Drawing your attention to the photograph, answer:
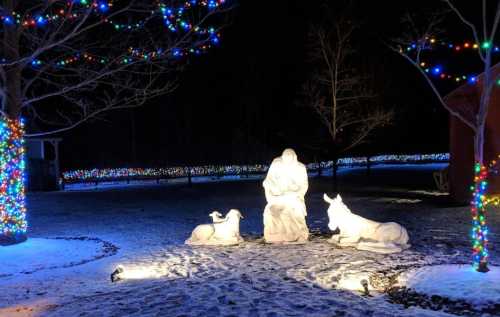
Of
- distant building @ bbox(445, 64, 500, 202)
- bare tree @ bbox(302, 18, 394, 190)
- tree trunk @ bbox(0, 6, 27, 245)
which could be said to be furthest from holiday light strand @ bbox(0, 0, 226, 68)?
bare tree @ bbox(302, 18, 394, 190)

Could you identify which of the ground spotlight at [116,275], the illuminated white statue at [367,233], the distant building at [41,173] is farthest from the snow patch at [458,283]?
the distant building at [41,173]

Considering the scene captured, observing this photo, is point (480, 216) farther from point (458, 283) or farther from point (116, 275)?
point (116, 275)

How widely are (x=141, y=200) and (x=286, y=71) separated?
85.1 ft

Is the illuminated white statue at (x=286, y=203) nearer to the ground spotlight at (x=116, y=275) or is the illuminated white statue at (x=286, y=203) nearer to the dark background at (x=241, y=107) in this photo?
the ground spotlight at (x=116, y=275)

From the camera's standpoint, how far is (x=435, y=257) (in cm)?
904

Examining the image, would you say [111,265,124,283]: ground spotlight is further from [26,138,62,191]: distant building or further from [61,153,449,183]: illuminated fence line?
[61,153,449,183]: illuminated fence line

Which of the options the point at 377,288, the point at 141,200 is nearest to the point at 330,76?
the point at 141,200

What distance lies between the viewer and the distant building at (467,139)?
16.1 metres

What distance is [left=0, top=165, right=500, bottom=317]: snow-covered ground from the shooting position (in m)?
6.39

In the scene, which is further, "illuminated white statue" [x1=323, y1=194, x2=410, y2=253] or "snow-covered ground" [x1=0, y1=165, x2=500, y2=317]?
"illuminated white statue" [x1=323, y1=194, x2=410, y2=253]

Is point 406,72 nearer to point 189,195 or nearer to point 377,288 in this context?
point 189,195

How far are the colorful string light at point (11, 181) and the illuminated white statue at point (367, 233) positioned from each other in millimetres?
6397

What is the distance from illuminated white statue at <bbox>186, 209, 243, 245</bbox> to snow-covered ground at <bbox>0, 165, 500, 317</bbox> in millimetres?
342

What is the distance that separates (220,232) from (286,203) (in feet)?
4.99
